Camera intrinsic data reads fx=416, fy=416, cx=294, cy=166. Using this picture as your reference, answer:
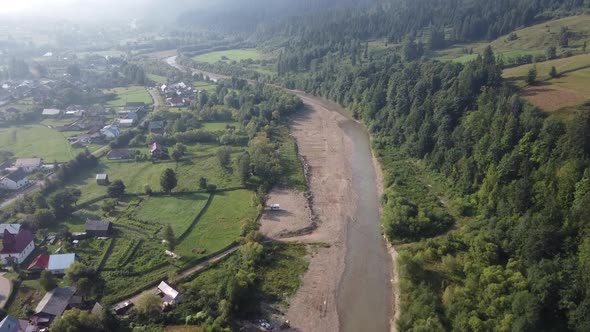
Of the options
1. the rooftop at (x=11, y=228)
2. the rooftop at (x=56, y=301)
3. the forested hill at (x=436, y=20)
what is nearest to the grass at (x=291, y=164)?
the rooftop at (x=56, y=301)

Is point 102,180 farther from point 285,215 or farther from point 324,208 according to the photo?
point 324,208

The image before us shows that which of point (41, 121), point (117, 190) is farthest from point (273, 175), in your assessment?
point (41, 121)

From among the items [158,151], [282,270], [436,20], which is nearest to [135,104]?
[158,151]

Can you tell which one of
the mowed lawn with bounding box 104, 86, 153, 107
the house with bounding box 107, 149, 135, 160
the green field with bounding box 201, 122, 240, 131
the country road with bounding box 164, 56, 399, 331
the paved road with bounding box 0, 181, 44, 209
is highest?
the mowed lawn with bounding box 104, 86, 153, 107

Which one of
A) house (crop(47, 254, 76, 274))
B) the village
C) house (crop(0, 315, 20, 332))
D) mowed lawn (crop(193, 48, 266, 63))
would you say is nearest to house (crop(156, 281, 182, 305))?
the village

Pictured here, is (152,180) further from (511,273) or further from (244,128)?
(511,273)

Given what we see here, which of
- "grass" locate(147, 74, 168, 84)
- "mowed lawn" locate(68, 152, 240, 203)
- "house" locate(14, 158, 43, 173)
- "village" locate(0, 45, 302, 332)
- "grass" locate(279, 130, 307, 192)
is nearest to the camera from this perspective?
"village" locate(0, 45, 302, 332)

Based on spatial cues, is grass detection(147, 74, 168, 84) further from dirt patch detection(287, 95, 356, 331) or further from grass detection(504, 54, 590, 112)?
grass detection(504, 54, 590, 112)
